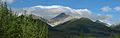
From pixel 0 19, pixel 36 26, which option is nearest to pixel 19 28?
pixel 0 19

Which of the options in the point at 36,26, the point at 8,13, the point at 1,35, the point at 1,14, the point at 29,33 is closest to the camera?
the point at 1,35

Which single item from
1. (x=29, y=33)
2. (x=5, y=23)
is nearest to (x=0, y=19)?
(x=5, y=23)

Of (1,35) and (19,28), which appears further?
(19,28)

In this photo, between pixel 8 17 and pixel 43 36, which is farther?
pixel 43 36

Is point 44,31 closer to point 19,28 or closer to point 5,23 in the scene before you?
point 19,28

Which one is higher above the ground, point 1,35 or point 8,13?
point 8,13

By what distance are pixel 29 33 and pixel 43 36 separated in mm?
13110

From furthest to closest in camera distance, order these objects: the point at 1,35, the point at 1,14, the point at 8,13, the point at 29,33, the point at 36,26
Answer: the point at 36,26 < the point at 29,33 < the point at 8,13 < the point at 1,14 < the point at 1,35

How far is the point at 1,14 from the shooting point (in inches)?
2434

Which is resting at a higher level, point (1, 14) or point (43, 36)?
point (1, 14)

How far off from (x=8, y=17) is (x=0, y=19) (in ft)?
14.5

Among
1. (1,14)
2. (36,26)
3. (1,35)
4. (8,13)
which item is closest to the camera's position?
(1,35)

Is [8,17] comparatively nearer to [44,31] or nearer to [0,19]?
[0,19]

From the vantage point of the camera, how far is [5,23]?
6059 centimetres
